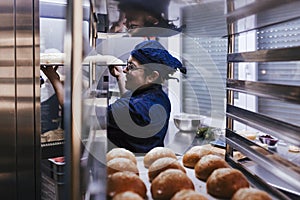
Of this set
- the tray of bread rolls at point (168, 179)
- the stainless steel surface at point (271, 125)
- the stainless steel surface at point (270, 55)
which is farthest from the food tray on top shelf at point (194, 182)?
the stainless steel surface at point (270, 55)

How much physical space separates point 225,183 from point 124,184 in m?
0.17

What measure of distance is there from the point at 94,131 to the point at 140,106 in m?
0.10

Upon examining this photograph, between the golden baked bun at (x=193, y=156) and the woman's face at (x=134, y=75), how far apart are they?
0.57ft

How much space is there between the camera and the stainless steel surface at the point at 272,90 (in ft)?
1.47

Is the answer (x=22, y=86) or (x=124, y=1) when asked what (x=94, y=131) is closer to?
(x=124, y=1)

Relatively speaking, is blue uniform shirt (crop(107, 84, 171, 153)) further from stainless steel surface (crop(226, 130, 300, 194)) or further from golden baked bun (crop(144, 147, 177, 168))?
stainless steel surface (crop(226, 130, 300, 194))

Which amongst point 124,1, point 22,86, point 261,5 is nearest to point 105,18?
point 124,1

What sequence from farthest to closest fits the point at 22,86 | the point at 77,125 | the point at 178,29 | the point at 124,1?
the point at 22,86, the point at 178,29, the point at 124,1, the point at 77,125

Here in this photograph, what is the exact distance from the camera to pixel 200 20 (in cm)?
67

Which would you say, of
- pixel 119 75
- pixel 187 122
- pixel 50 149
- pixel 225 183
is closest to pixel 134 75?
pixel 119 75

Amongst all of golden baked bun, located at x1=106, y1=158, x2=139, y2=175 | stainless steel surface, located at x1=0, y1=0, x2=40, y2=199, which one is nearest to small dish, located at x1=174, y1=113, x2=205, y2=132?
golden baked bun, located at x1=106, y1=158, x2=139, y2=175

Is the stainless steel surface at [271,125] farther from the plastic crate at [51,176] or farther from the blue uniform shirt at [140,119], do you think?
the plastic crate at [51,176]

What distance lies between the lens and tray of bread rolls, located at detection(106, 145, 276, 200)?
0.50 m

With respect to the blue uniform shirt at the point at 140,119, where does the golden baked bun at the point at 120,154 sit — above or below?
below
